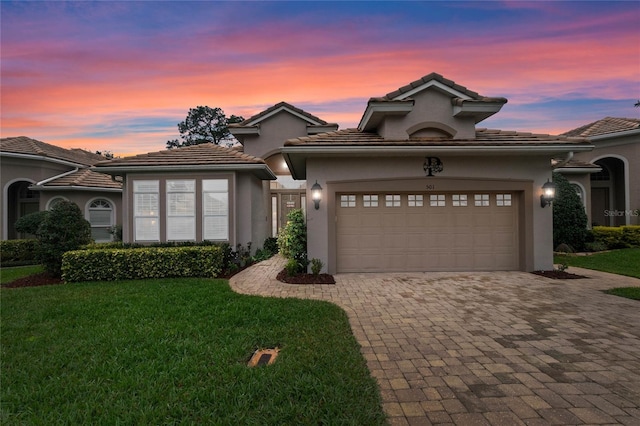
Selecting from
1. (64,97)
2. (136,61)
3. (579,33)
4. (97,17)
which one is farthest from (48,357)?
(579,33)

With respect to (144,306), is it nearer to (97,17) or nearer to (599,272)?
(97,17)

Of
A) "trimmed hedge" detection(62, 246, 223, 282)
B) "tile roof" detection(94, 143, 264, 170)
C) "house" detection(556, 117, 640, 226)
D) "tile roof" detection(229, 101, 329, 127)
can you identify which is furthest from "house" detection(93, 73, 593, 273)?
"house" detection(556, 117, 640, 226)

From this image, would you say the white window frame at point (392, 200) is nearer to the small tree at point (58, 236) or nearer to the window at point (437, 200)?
the window at point (437, 200)

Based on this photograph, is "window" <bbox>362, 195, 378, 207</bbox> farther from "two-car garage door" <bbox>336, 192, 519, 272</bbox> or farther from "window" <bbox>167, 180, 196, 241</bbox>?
"window" <bbox>167, 180, 196, 241</bbox>

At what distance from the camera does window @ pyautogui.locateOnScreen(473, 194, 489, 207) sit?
348 inches

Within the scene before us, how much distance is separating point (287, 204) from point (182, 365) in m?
13.3

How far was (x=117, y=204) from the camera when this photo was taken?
15.0m

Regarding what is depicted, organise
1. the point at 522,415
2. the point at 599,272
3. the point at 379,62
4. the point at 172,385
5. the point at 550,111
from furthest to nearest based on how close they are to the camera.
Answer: the point at 550,111 < the point at 379,62 < the point at 599,272 < the point at 172,385 < the point at 522,415

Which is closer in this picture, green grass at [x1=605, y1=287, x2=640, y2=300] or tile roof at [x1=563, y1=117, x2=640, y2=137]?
green grass at [x1=605, y1=287, x2=640, y2=300]

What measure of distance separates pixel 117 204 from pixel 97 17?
9.74 m

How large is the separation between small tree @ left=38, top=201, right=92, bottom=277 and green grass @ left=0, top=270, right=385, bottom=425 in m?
3.30

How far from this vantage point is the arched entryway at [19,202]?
48.1 feet

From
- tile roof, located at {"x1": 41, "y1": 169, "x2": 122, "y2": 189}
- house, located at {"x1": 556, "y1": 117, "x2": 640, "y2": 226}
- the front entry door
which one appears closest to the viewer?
tile roof, located at {"x1": 41, "y1": 169, "x2": 122, "y2": 189}

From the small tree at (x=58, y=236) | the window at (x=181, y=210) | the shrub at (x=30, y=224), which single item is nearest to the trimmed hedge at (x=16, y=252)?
the shrub at (x=30, y=224)
